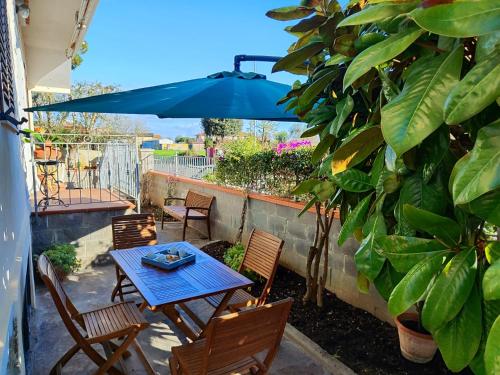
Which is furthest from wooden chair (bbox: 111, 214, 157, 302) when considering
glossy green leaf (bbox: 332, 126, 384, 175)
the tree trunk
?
glossy green leaf (bbox: 332, 126, 384, 175)

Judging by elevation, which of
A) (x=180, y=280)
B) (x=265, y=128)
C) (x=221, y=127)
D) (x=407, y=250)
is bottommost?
(x=180, y=280)

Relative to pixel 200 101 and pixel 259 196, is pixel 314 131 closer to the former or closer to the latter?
pixel 200 101

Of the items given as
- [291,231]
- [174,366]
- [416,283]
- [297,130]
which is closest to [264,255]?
[291,231]

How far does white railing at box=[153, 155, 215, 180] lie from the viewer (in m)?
8.94

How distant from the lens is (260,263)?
3.44 m

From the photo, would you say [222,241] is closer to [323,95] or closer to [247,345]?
[247,345]

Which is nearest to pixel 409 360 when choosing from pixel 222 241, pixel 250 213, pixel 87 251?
pixel 250 213

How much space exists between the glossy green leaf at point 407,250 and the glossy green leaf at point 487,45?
399 mm

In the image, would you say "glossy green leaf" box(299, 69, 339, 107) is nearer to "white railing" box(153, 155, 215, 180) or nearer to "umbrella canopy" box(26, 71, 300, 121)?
"umbrella canopy" box(26, 71, 300, 121)

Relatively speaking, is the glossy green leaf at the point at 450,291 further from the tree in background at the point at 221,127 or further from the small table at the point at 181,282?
the tree in background at the point at 221,127

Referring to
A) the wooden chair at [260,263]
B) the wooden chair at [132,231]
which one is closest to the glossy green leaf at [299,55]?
the wooden chair at [260,263]

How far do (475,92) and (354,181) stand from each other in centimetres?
56

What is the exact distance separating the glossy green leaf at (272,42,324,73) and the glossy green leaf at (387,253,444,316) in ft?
3.25

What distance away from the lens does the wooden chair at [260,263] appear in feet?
10.4
